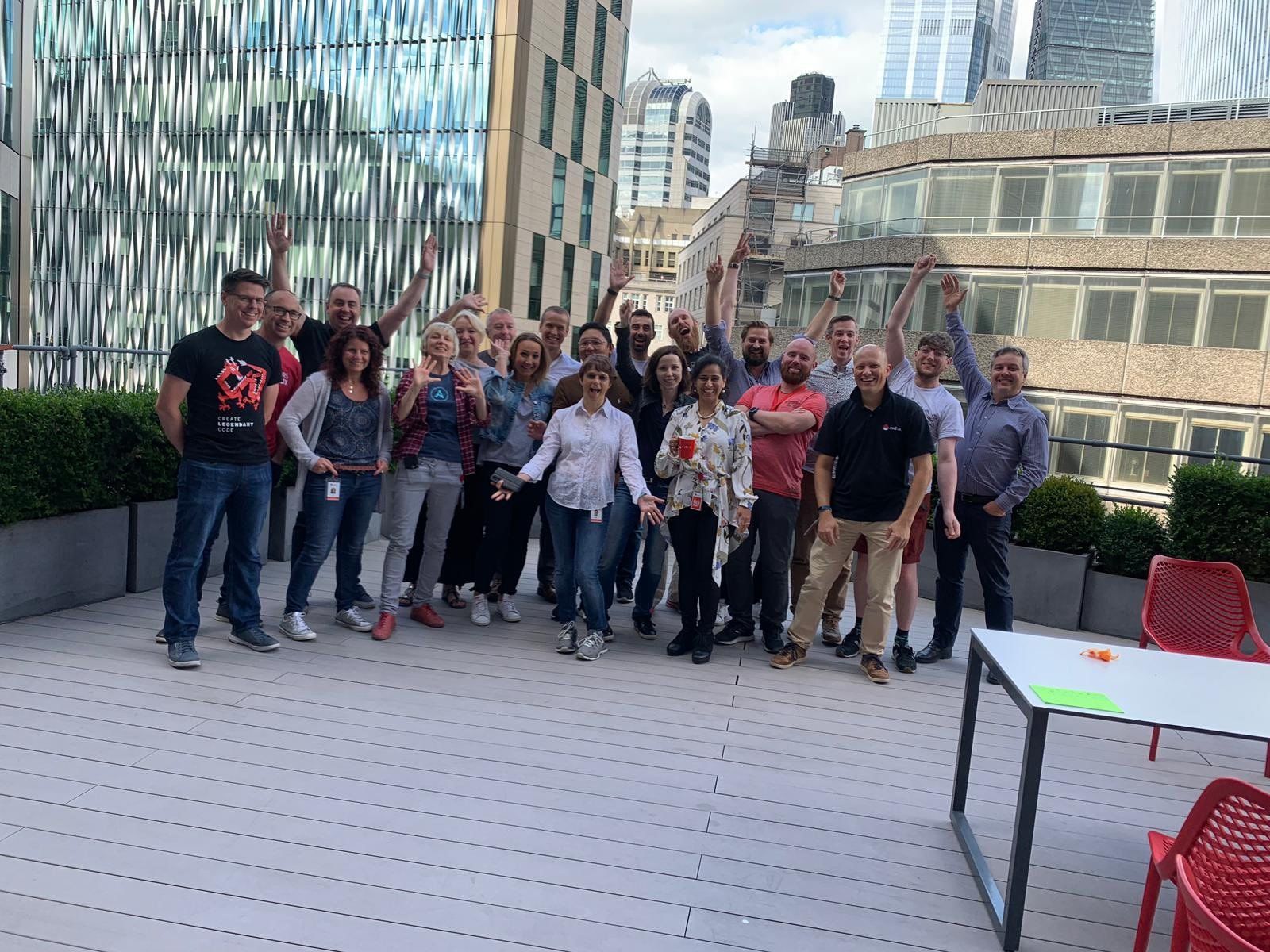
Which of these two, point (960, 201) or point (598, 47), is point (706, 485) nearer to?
point (960, 201)

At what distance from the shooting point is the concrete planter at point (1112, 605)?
6.48 m

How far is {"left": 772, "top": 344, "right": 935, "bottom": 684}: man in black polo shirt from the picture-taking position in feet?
15.9

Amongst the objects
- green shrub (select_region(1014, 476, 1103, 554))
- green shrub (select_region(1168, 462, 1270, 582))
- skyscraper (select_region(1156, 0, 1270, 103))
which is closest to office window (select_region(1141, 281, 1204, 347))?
green shrub (select_region(1014, 476, 1103, 554))

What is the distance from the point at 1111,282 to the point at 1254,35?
12545cm

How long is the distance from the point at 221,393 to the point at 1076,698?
143 inches

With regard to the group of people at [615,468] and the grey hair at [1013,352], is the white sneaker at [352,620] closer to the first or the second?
the group of people at [615,468]

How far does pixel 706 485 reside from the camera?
5.07m

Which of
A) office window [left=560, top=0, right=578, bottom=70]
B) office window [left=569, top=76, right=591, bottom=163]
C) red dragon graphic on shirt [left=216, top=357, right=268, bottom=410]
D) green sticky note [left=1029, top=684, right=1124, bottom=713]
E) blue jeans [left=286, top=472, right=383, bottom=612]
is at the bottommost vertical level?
blue jeans [left=286, top=472, right=383, bottom=612]

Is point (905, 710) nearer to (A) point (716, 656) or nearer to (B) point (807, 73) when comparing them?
(A) point (716, 656)

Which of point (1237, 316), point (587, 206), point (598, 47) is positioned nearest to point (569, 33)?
point (598, 47)

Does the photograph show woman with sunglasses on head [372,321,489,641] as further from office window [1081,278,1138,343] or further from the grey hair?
office window [1081,278,1138,343]

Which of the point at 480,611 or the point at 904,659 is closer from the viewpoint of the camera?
the point at 904,659

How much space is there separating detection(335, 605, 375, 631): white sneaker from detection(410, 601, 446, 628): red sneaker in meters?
0.28

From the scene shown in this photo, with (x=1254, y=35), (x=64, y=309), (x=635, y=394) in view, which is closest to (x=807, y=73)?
(x=1254, y=35)
